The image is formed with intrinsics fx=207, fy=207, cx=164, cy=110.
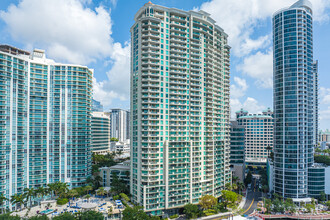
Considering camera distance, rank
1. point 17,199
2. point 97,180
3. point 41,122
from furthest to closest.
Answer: point 97,180 → point 41,122 → point 17,199

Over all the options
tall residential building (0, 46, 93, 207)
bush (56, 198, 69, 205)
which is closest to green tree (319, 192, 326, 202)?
tall residential building (0, 46, 93, 207)

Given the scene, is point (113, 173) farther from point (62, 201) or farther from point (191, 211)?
point (191, 211)

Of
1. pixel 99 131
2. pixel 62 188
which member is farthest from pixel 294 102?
pixel 99 131

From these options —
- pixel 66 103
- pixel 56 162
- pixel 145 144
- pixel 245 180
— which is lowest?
pixel 245 180

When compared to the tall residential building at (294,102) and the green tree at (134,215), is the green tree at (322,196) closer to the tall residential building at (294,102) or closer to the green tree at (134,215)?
the tall residential building at (294,102)

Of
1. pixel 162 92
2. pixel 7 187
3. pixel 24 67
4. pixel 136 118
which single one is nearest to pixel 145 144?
pixel 136 118

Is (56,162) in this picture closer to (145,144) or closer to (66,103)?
(66,103)

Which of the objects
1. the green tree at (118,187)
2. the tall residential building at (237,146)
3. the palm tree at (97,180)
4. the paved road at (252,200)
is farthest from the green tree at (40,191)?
the tall residential building at (237,146)
